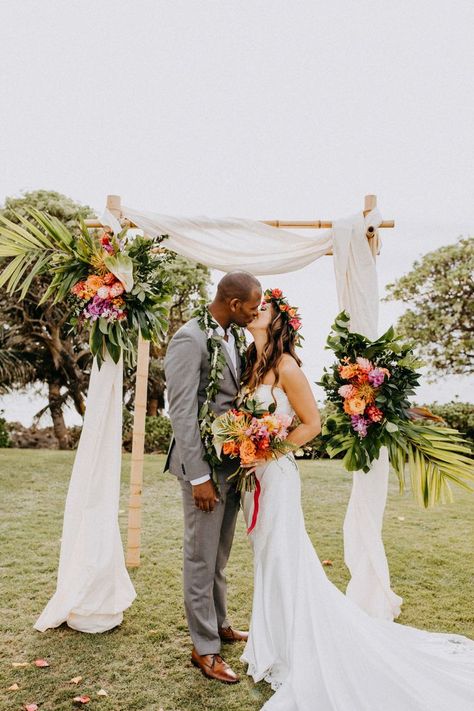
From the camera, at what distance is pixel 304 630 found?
3436mm

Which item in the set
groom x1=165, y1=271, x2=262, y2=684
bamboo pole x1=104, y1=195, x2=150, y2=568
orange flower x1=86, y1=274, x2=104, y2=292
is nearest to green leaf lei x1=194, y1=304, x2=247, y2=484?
groom x1=165, y1=271, x2=262, y2=684

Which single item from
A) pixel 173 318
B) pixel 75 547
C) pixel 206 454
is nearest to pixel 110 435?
pixel 75 547

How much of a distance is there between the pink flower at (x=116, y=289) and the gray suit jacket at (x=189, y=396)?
2.75 feet

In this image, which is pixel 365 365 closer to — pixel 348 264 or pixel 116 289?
pixel 348 264

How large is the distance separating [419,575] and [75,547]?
323 cm

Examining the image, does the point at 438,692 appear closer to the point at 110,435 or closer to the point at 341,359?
the point at 341,359

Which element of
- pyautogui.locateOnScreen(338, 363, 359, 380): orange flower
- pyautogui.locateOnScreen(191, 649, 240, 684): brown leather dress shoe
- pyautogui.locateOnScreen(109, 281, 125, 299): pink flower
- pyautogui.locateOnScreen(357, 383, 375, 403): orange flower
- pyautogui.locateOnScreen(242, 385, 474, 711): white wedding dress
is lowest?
pyautogui.locateOnScreen(191, 649, 240, 684): brown leather dress shoe

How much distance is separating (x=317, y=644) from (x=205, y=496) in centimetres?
99

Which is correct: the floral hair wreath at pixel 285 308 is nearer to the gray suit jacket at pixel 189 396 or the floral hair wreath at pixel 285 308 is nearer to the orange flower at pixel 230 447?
the gray suit jacket at pixel 189 396

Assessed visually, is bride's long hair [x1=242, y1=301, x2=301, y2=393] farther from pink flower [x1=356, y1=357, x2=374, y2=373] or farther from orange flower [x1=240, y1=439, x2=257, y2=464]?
pink flower [x1=356, y1=357, x2=374, y2=373]

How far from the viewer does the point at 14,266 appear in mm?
4551

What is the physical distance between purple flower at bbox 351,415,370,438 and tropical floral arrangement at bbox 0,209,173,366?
1.53 meters

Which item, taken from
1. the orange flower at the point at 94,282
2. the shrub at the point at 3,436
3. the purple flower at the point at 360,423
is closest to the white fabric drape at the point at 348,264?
the purple flower at the point at 360,423

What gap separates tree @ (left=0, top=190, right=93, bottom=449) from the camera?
15305mm
